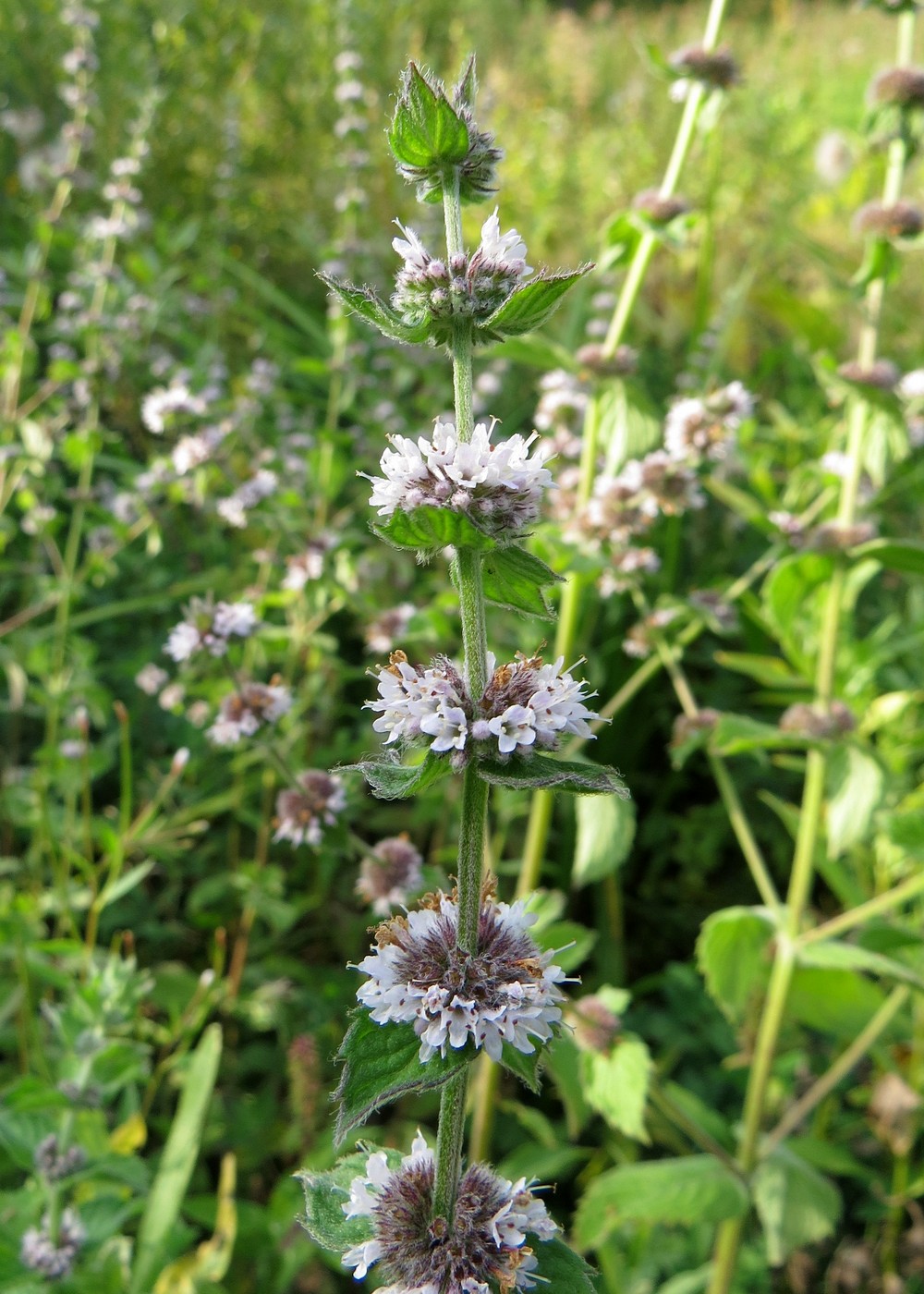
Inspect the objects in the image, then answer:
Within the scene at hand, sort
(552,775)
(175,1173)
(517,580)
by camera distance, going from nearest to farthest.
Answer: (552,775)
(517,580)
(175,1173)

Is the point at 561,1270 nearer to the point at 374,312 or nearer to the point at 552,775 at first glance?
the point at 552,775

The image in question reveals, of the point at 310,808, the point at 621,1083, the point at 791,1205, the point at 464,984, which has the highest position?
the point at 310,808

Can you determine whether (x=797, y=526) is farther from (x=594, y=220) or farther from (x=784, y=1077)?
(x=594, y=220)

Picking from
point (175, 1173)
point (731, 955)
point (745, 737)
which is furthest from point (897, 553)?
point (175, 1173)

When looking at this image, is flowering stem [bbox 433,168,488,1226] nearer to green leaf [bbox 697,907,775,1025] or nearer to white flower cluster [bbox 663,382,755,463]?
green leaf [bbox 697,907,775,1025]

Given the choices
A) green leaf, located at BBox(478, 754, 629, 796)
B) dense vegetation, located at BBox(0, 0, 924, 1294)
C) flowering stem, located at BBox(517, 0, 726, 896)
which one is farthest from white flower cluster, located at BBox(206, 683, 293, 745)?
green leaf, located at BBox(478, 754, 629, 796)

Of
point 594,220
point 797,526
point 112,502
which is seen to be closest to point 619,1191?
point 797,526
